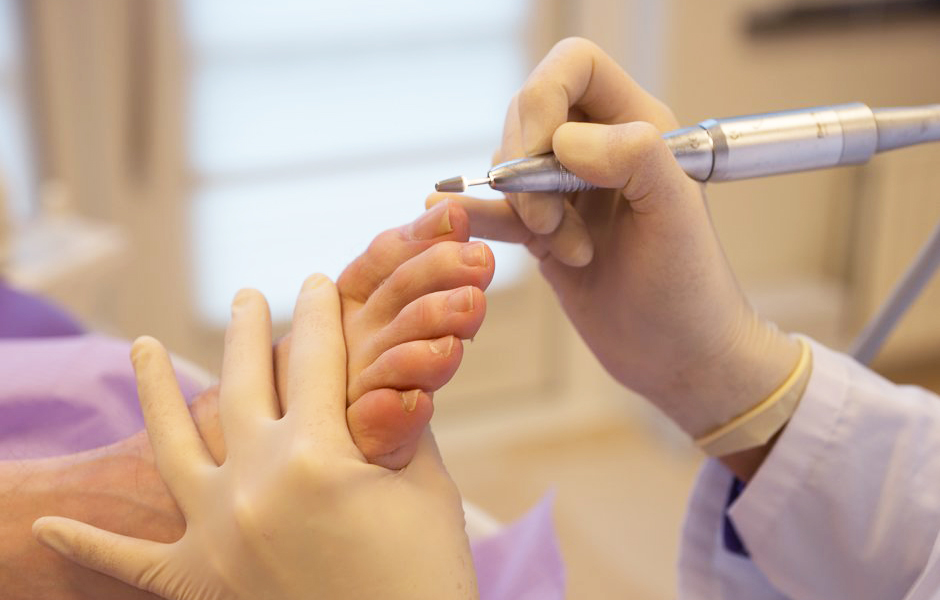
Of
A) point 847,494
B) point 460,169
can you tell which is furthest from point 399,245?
point 460,169

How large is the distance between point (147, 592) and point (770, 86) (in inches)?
83.1

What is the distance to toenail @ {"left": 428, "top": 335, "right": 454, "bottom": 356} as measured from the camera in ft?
2.13

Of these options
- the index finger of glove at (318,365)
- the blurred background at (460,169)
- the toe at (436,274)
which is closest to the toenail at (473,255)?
the toe at (436,274)

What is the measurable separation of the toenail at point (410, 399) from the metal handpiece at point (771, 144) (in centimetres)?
15

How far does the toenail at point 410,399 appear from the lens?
647 millimetres

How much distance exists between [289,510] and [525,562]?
0.28m

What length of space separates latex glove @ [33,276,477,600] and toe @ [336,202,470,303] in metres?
0.06

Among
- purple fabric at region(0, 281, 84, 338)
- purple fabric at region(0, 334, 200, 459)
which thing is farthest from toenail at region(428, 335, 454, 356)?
purple fabric at region(0, 281, 84, 338)

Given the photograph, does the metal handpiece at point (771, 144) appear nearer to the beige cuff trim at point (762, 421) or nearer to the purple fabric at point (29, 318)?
the beige cuff trim at point (762, 421)

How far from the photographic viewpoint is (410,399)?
653mm

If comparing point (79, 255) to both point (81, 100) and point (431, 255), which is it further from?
point (431, 255)

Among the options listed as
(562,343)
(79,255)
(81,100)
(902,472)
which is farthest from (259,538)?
(562,343)

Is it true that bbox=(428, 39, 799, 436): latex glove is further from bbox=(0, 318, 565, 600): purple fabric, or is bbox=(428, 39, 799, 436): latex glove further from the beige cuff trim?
bbox=(0, 318, 565, 600): purple fabric

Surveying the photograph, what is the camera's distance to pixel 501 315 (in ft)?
8.38
